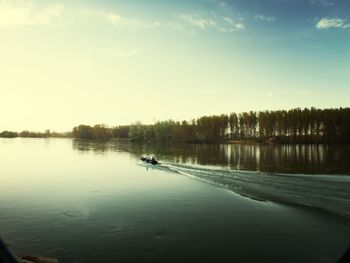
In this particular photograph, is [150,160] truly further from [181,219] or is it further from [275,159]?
[181,219]

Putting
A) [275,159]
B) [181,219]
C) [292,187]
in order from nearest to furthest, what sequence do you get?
[181,219] < [292,187] < [275,159]

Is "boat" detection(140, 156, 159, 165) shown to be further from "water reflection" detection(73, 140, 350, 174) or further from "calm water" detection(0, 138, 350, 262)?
"calm water" detection(0, 138, 350, 262)

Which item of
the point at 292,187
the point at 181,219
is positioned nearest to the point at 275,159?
the point at 292,187

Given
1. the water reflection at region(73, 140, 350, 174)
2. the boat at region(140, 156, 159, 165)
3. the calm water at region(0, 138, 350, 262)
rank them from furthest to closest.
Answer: the boat at region(140, 156, 159, 165), the water reflection at region(73, 140, 350, 174), the calm water at region(0, 138, 350, 262)

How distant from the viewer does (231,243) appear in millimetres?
19250

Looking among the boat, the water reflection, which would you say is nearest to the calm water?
the water reflection

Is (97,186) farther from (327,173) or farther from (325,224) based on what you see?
(327,173)

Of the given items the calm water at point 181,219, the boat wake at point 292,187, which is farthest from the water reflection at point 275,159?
the calm water at point 181,219

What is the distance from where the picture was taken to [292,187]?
1431 inches

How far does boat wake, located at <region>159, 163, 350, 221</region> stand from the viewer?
2919 cm

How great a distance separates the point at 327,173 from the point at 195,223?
106 ft

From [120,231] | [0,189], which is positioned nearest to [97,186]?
[0,189]

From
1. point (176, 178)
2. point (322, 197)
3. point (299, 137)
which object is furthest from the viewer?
point (299, 137)

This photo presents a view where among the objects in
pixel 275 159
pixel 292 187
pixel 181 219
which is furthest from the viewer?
pixel 275 159
